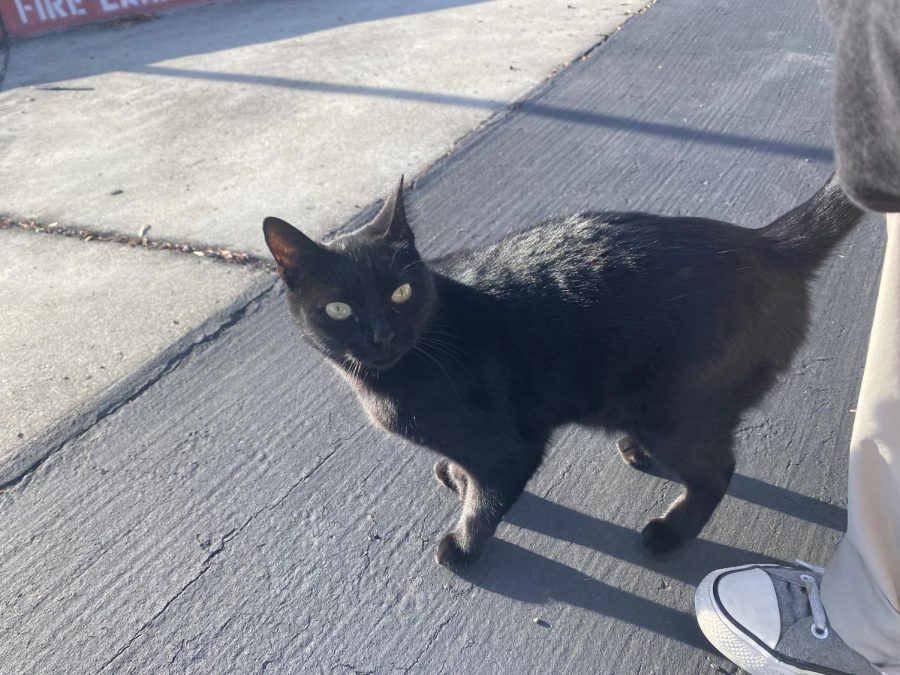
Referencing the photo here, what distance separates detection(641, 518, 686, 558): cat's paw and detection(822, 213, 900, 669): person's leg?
498 mm

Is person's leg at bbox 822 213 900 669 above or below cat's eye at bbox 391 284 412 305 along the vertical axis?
below

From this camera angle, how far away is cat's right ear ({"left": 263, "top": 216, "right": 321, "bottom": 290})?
2.05m

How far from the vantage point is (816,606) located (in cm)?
188

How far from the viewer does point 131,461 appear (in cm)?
256

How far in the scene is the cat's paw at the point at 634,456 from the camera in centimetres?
250

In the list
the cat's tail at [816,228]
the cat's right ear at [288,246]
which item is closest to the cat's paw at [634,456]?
the cat's tail at [816,228]

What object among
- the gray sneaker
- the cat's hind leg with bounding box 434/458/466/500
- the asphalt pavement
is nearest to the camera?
the gray sneaker

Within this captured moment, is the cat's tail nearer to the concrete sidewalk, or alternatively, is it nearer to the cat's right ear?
the cat's right ear

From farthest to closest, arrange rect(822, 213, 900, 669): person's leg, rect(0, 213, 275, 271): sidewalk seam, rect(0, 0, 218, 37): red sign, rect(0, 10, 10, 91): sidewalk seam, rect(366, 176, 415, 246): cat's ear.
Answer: rect(0, 0, 218, 37): red sign
rect(0, 10, 10, 91): sidewalk seam
rect(0, 213, 275, 271): sidewalk seam
rect(366, 176, 415, 246): cat's ear
rect(822, 213, 900, 669): person's leg

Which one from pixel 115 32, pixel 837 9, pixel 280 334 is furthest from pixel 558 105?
pixel 115 32

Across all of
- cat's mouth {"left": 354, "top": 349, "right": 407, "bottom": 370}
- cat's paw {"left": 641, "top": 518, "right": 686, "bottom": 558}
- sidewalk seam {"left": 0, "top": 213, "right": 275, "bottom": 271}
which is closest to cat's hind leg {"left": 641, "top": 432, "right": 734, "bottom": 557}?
cat's paw {"left": 641, "top": 518, "right": 686, "bottom": 558}

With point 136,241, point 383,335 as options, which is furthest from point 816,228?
point 136,241

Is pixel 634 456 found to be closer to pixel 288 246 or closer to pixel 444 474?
pixel 444 474

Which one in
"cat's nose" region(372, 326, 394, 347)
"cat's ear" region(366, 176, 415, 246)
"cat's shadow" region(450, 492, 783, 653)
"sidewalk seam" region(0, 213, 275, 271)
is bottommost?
"cat's shadow" region(450, 492, 783, 653)
